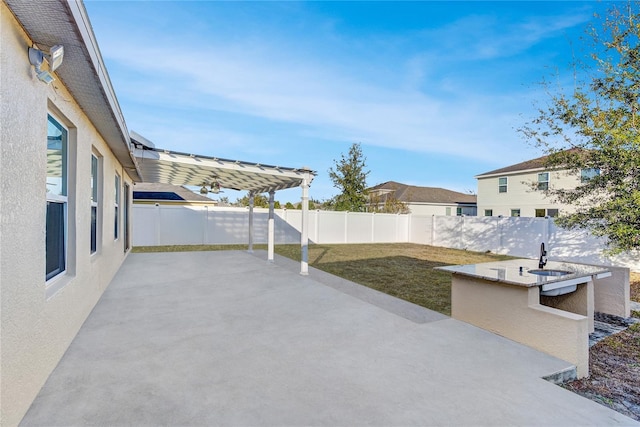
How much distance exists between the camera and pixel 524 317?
12.3 ft

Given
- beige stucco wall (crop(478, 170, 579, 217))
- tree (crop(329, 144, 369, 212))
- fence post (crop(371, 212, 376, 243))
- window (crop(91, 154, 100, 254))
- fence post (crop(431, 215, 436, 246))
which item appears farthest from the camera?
tree (crop(329, 144, 369, 212))

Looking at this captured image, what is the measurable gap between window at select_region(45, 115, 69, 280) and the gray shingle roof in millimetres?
22561

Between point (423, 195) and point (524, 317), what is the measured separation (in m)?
25.0

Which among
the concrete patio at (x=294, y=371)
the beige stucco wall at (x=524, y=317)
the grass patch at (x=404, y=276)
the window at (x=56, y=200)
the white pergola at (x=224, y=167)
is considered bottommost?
the grass patch at (x=404, y=276)

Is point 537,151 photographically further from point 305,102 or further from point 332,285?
point 305,102

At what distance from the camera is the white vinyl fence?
12367 mm

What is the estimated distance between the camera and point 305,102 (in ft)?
45.1

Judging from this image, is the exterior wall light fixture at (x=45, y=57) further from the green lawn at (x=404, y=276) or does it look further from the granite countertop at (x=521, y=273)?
the green lawn at (x=404, y=276)

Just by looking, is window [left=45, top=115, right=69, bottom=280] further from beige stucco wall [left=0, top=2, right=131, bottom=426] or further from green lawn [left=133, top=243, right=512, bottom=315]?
green lawn [left=133, top=243, right=512, bottom=315]

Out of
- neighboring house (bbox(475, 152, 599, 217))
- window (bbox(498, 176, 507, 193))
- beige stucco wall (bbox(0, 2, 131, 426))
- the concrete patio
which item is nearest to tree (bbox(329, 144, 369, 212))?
neighboring house (bbox(475, 152, 599, 217))

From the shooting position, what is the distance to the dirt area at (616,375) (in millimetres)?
2783

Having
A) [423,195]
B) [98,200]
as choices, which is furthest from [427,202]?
[98,200]

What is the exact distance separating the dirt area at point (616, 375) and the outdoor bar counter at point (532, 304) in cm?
19

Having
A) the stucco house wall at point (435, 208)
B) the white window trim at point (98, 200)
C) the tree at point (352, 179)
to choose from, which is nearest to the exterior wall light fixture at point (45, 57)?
the white window trim at point (98, 200)
